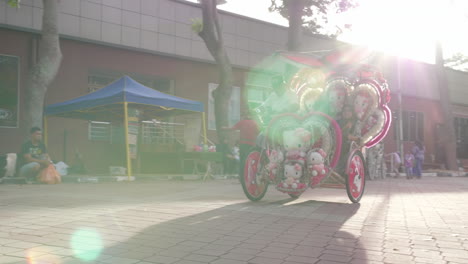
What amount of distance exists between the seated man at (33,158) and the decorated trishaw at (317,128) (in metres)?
5.96

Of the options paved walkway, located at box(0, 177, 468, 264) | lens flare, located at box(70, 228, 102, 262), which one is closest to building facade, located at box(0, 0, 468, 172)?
paved walkway, located at box(0, 177, 468, 264)

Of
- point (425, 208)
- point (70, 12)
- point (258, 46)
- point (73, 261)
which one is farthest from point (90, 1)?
point (73, 261)

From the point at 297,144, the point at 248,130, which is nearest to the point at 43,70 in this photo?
the point at 248,130

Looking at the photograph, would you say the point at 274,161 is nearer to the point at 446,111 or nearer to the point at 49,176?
the point at 49,176

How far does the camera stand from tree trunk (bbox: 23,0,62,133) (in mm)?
13211

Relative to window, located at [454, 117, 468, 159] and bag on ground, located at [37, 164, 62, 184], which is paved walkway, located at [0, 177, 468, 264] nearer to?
bag on ground, located at [37, 164, 62, 184]

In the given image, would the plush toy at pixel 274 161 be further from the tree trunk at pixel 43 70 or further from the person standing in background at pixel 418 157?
the person standing in background at pixel 418 157

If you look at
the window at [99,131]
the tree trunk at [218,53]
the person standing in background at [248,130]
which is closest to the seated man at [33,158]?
the window at [99,131]

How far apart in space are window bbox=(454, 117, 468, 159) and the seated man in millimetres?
27681

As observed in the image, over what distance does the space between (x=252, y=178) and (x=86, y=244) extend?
376cm

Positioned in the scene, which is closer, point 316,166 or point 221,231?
point 221,231

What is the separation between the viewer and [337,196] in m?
9.43

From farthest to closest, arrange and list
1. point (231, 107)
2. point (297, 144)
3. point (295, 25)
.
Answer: point (231, 107) < point (295, 25) < point (297, 144)

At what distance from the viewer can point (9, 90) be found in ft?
47.6
